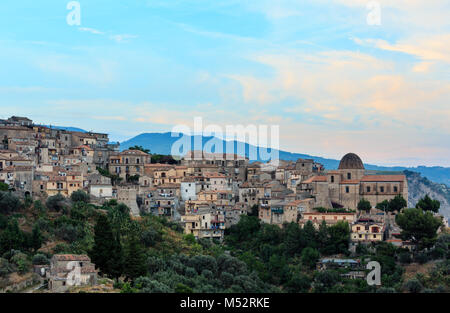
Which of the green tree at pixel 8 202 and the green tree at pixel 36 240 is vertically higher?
the green tree at pixel 8 202

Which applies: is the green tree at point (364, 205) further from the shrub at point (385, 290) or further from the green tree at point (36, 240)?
the green tree at point (36, 240)

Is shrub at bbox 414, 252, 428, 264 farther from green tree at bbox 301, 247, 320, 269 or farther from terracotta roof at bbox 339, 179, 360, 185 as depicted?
terracotta roof at bbox 339, 179, 360, 185

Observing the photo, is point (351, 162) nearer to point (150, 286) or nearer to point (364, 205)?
point (364, 205)

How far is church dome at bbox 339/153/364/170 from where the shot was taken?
1832 inches

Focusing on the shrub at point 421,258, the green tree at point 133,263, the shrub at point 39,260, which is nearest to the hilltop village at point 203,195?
the green tree at point 133,263

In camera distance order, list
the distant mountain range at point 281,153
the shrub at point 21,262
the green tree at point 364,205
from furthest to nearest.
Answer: the distant mountain range at point 281,153, the green tree at point 364,205, the shrub at point 21,262

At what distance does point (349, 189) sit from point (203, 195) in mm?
10230

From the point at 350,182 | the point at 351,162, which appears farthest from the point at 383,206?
the point at 351,162

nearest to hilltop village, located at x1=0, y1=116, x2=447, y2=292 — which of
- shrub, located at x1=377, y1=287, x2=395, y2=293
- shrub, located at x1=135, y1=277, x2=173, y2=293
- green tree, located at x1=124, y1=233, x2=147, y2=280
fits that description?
green tree, located at x1=124, y1=233, x2=147, y2=280

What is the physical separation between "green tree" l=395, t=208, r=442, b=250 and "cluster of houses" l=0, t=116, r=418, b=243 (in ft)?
5.25

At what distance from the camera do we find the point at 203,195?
153ft

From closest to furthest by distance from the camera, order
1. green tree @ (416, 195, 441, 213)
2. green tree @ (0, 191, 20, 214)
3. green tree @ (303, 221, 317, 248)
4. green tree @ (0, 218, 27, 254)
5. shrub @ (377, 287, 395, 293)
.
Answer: green tree @ (0, 218, 27, 254), shrub @ (377, 287, 395, 293), green tree @ (0, 191, 20, 214), green tree @ (303, 221, 317, 248), green tree @ (416, 195, 441, 213)

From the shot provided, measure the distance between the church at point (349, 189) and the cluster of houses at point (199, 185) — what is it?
2.7 inches

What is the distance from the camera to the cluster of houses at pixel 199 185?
41.8 meters
